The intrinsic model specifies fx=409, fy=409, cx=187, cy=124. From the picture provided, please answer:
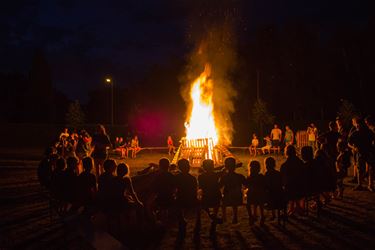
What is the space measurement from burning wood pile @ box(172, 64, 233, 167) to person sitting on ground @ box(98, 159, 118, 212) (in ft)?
26.4

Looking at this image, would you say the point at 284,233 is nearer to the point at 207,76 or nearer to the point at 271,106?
the point at 207,76

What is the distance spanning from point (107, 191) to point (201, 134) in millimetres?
9862

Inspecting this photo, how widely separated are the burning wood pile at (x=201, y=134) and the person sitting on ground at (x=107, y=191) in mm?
8035

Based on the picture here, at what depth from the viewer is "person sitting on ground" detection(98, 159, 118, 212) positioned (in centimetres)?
672

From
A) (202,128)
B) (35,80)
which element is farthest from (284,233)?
(35,80)

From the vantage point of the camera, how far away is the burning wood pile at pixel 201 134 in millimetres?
15383

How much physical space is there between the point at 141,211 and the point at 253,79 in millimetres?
39855

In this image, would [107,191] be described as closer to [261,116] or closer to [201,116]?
[201,116]

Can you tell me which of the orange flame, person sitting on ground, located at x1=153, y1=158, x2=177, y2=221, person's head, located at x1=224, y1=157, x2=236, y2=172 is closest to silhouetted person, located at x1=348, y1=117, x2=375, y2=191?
person's head, located at x1=224, y1=157, x2=236, y2=172

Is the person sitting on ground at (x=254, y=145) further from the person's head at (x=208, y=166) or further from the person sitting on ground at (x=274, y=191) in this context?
the person's head at (x=208, y=166)

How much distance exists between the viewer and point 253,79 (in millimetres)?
45562

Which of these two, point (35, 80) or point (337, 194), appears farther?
point (35, 80)

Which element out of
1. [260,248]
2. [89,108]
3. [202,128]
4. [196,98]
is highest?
[89,108]

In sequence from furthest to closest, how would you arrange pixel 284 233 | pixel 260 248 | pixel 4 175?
pixel 4 175, pixel 284 233, pixel 260 248
